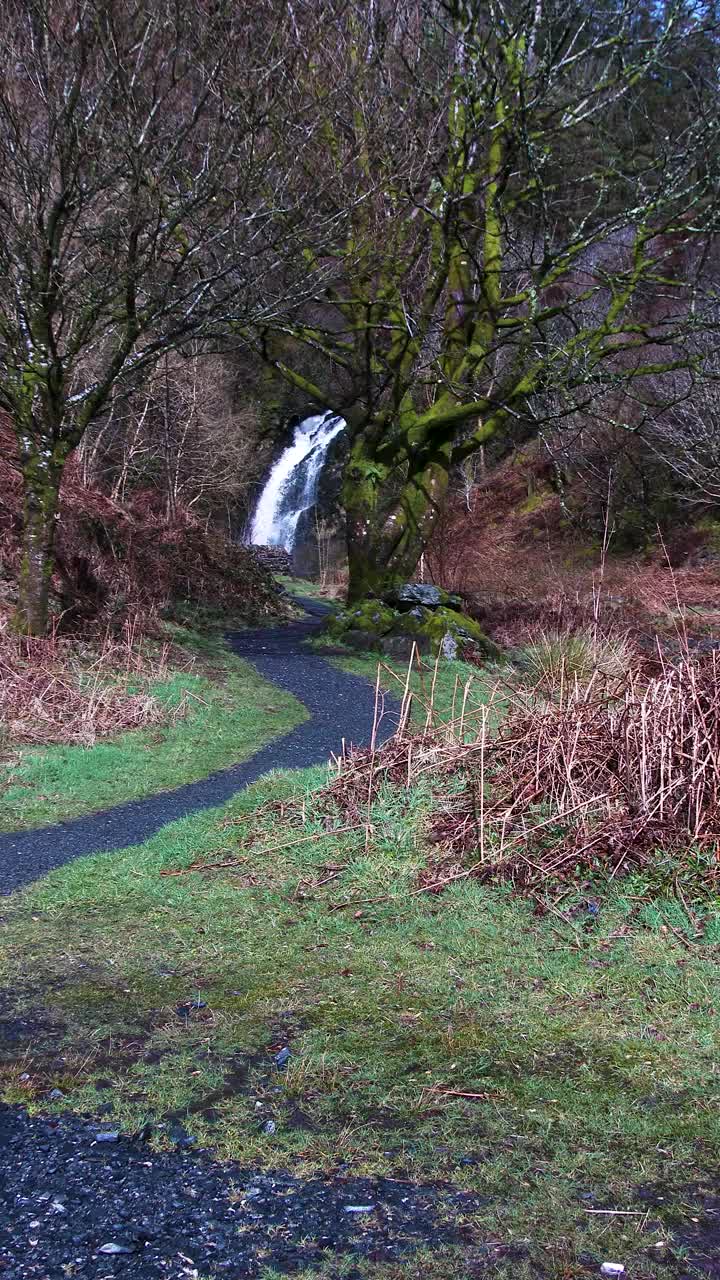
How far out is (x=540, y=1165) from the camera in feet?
8.66

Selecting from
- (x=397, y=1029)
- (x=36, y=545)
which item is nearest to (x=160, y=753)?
(x=36, y=545)

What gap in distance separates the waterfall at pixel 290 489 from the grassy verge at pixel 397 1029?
25.3 meters

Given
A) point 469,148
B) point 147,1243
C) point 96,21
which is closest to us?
point 147,1243

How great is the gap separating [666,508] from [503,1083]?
904 inches

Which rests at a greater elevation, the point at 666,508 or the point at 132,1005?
the point at 666,508

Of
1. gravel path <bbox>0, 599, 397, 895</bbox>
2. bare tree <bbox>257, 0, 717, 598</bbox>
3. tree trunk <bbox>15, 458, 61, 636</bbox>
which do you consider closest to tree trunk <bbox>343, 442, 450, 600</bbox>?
bare tree <bbox>257, 0, 717, 598</bbox>

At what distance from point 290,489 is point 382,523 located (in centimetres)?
1556

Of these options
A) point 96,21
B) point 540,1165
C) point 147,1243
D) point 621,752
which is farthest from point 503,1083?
point 96,21

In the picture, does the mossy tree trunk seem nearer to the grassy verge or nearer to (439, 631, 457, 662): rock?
the grassy verge

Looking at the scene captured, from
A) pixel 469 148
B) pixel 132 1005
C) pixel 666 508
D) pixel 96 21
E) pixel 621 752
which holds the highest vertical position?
pixel 469 148

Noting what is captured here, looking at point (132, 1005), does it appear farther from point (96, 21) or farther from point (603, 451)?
point (603, 451)

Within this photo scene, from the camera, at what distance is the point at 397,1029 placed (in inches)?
139

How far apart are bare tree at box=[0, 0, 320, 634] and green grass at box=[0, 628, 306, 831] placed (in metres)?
1.99

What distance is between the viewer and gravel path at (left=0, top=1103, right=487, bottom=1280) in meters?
2.23
